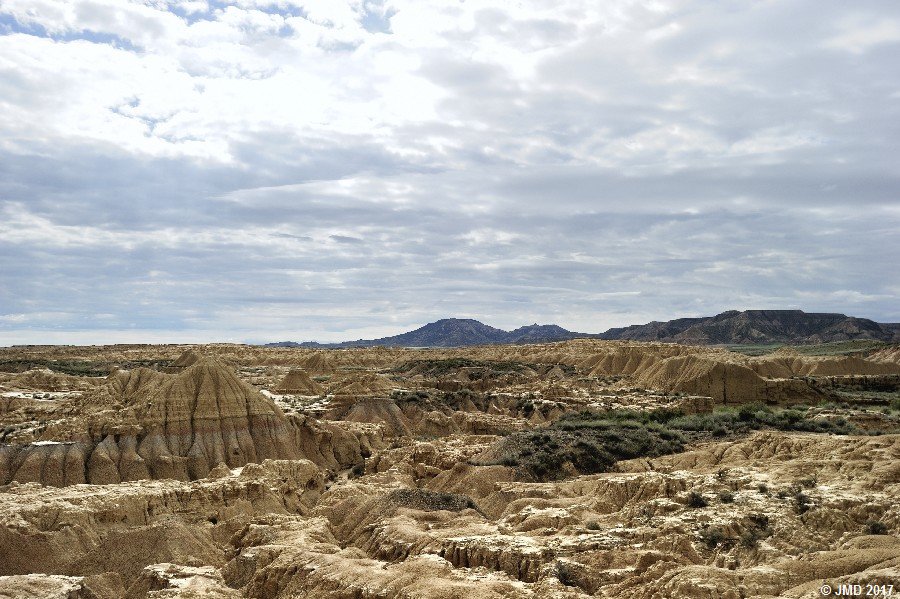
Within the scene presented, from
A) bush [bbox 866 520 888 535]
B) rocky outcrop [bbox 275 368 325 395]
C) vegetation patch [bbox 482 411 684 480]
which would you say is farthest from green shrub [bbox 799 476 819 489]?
rocky outcrop [bbox 275 368 325 395]

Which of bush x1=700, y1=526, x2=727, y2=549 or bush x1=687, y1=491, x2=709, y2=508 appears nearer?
bush x1=700, y1=526, x2=727, y2=549

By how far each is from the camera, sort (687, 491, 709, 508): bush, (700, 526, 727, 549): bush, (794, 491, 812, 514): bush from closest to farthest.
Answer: (700, 526, 727, 549): bush
(794, 491, 812, 514): bush
(687, 491, 709, 508): bush

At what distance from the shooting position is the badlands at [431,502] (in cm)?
1620

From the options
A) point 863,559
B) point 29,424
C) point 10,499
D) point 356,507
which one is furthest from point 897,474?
point 29,424

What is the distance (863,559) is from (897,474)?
23.9ft

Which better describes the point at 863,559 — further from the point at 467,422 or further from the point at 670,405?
the point at 467,422

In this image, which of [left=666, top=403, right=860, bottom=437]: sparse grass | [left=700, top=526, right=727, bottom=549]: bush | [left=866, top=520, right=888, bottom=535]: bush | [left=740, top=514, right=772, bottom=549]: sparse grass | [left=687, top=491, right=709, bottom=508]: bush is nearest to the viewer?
[left=866, top=520, right=888, bottom=535]: bush

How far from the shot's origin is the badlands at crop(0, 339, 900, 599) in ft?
A: 53.2

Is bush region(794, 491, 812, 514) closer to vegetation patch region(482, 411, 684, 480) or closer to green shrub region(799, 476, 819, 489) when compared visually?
green shrub region(799, 476, 819, 489)

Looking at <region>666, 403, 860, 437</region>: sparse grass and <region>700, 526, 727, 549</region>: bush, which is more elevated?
<region>666, 403, 860, 437</region>: sparse grass

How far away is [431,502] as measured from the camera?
2409cm

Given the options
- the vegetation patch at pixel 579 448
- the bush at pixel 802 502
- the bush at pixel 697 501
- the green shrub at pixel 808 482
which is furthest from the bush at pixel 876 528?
the vegetation patch at pixel 579 448

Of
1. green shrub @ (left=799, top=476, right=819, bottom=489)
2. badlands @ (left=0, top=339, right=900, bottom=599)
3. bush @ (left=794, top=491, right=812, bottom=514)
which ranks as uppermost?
green shrub @ (left=799, top=476, right=819, bottom=489)

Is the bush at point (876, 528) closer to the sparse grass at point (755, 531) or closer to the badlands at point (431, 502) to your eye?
the badlands at point (431, 502)
